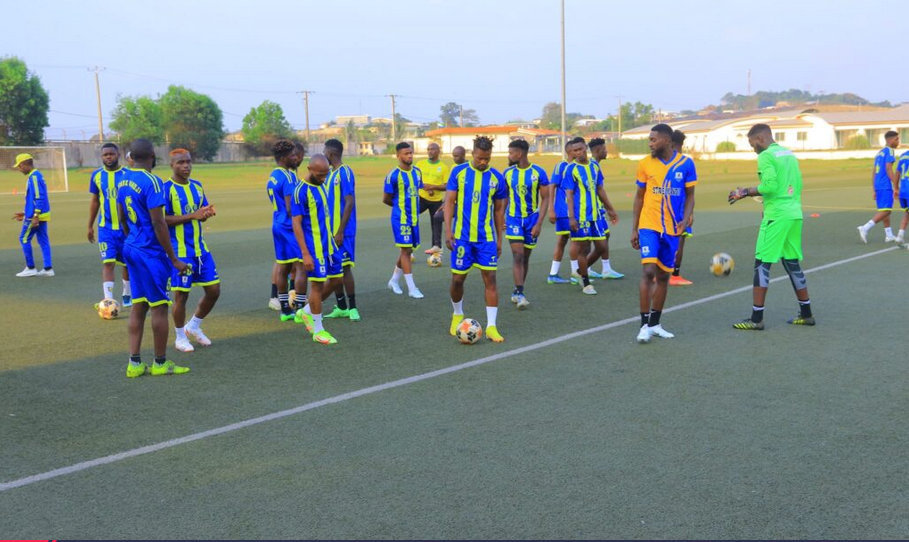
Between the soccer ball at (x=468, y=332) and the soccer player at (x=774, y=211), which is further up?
→ the soccer player at (x=774, y=211)

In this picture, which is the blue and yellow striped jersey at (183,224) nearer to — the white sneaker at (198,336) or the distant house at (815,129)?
the white sneaker at (198,336)

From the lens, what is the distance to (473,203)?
27.0ft

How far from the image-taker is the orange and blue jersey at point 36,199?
12797mm

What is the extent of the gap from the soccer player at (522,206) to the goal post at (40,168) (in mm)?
38765

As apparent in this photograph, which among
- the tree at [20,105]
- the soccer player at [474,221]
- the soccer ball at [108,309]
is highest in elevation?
the tree at [20,105]

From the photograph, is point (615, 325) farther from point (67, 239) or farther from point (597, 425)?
point (67, 239)

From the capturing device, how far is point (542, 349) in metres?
7.88

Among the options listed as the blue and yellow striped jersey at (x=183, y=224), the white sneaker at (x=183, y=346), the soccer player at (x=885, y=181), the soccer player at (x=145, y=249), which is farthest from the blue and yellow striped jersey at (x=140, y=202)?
the soccer player at (x=885, y=181)

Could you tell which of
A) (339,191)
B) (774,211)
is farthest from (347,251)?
(774,211)

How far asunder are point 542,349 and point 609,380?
4.08 ft

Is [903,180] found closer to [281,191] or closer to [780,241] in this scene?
[780,241]

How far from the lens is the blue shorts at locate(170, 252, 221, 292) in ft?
26.0

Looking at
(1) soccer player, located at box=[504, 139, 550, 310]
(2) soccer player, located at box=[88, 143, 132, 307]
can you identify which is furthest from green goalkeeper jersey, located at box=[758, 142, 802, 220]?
(2) soccer player, located at box=[88, 143, 132, 307]

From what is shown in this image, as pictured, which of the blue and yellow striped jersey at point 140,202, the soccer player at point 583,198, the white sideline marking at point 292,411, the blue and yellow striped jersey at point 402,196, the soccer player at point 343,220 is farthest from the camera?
the soccer player at point 583,198
